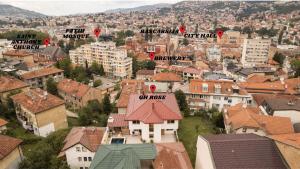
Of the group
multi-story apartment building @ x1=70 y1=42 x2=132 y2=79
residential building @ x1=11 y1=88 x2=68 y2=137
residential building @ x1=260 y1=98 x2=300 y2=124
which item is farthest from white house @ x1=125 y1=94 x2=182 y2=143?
multi-story apartment building @ x1=70 y1=42 x2=132 y2=79

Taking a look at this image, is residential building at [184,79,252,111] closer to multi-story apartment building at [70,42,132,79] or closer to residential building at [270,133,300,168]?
residential building at [270,133,300,168]

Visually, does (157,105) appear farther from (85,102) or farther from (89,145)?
(85,102)

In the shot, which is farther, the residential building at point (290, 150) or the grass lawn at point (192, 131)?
the grass lawn at point (192, 131)

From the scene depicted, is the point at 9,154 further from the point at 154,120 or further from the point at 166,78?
the point at 166,78

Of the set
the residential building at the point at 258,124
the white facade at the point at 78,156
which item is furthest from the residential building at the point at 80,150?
the residential building at the point at 258,124

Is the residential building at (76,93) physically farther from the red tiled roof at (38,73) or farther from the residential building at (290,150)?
the residential building at (290,150)

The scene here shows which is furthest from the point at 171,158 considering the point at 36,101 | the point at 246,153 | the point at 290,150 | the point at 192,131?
the point at 36,101
